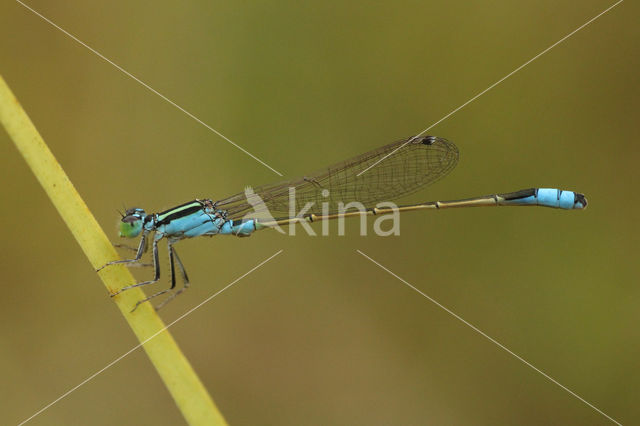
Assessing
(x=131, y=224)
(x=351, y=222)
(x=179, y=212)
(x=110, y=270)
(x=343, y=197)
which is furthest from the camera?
(x=351, y=222)

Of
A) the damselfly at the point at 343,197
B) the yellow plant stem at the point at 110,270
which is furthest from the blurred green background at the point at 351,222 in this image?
the yellow plant stem at the point at 110,270

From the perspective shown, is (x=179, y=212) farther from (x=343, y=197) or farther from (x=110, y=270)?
(x=343, y=197)

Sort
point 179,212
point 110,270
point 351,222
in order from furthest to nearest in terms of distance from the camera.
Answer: point 351,222 → point 179,212 → point 110,270

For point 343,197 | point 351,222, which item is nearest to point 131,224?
point 343,197

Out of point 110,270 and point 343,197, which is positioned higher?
point 110,270

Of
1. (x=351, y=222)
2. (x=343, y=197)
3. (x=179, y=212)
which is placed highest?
(x=179, y=212)

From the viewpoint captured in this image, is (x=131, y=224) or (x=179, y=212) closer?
(x=131, y=224)
